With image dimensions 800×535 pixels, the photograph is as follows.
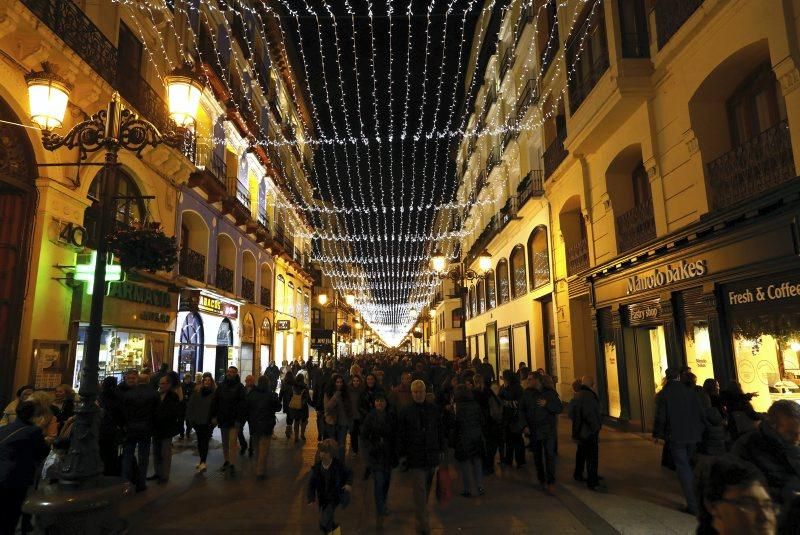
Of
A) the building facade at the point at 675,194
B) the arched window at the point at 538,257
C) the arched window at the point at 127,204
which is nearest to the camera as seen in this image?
the building facade at the point at 675,194

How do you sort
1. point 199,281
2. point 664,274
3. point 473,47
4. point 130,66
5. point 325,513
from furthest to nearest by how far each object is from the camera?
1. point 473,47
2. point 199,281
3. point 130,66
4. point 664,274
5. point 325,513

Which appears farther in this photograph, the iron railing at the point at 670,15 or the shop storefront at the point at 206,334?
the shop storefront at the point at 206,334

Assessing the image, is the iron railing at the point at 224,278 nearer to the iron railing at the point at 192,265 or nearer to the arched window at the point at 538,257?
the iron railing at the point at 192,265

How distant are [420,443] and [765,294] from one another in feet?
19.8

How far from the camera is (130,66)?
43.8 feet

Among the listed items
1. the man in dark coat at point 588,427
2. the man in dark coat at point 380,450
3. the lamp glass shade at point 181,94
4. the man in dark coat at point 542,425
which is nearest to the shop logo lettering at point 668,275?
the man in dark coat at point 588,427

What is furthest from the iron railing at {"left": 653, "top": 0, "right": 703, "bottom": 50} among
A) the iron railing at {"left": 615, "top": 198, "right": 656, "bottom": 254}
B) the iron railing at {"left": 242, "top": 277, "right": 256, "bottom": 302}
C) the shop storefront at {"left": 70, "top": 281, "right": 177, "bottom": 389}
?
the iron railing at {"left": 242, "top": 277, "right": 256, "bottom": 302}

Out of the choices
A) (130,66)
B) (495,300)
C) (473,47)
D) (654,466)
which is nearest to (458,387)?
(654,466)

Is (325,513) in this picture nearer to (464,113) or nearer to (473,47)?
(473,47)

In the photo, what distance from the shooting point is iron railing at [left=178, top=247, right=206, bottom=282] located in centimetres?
1645

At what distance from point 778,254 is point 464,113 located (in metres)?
30.5

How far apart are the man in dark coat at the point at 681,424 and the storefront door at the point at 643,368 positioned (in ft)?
18.5

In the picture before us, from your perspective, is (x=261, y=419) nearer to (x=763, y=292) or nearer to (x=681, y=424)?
(x=681, y=424)

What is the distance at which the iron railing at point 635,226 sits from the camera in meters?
11.4
